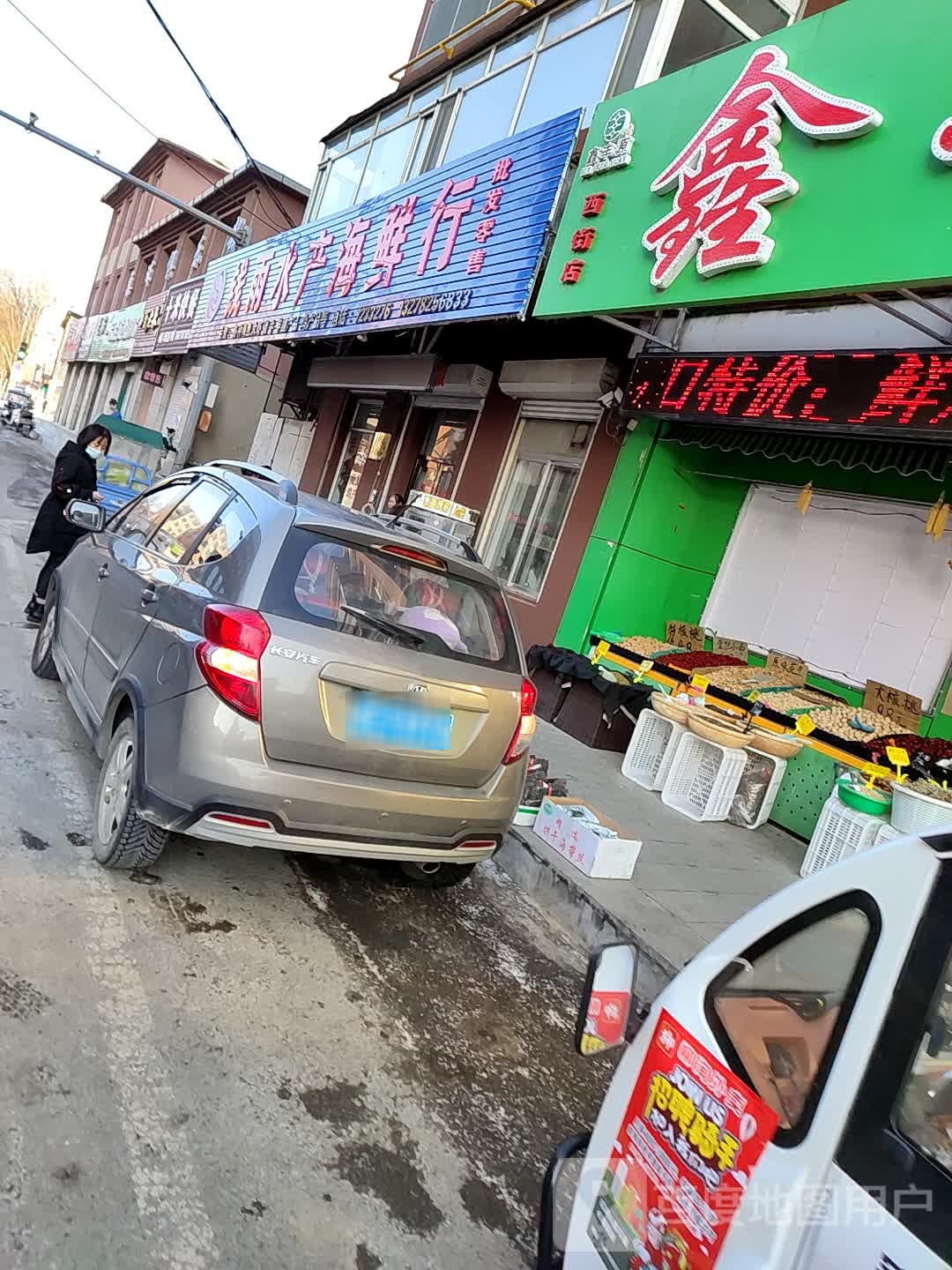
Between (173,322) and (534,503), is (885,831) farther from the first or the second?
(173,322)

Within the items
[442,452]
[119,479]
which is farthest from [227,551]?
[119,479]

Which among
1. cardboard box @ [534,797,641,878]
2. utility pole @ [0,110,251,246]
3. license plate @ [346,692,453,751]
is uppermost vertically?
utility pole @ [0,110,251,246]

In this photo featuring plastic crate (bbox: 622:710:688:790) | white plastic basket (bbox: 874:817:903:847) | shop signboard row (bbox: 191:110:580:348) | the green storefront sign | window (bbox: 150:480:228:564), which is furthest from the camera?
shop signboard row (bbox: 191:110:580:348)

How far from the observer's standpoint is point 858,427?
5.64 m

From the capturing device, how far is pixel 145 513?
4938 millimetres

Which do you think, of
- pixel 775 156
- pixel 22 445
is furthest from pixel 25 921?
pixel 22 445

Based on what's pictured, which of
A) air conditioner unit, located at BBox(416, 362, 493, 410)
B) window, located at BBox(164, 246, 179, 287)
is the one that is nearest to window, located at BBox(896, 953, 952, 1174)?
air conditioner unit, located at BBox(416, 362, 493, 410)

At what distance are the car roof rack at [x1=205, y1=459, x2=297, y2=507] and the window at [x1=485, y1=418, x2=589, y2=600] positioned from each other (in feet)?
18.1

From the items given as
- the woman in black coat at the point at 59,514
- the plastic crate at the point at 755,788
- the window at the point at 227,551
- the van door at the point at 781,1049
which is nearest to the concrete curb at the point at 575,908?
the van door at the point at 781,1049

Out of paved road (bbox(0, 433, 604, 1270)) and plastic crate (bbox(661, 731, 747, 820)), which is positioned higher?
plastic crate (bbox(661, 731, 747, 820))

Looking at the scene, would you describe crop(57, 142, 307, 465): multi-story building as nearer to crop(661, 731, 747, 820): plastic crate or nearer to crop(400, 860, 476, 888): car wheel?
crop(661, 731, 747, 820): plastic crate

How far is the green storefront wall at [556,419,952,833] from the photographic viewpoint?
8.51 metres

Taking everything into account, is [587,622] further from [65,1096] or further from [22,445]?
[22,445]

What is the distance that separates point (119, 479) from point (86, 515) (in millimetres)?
9038
